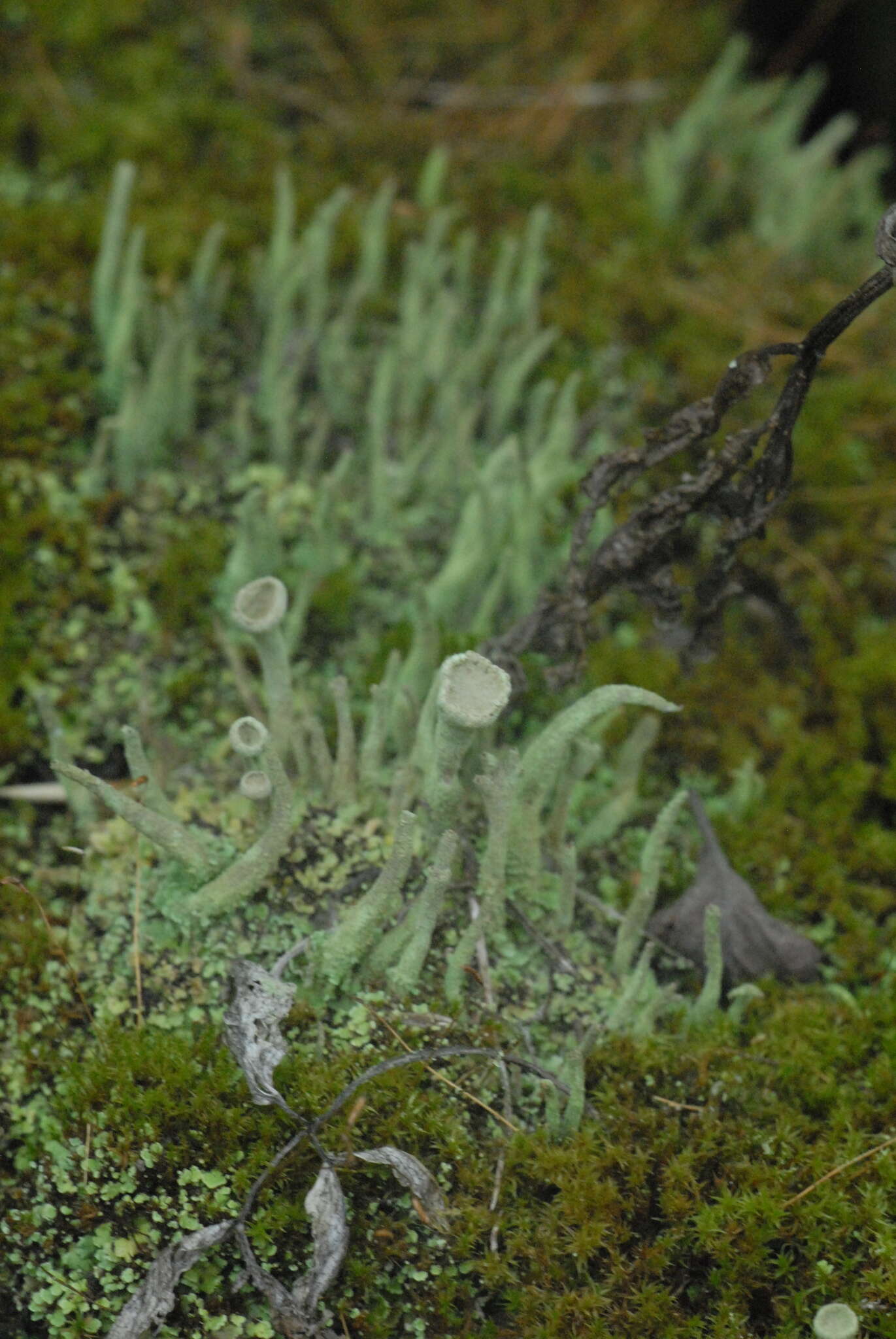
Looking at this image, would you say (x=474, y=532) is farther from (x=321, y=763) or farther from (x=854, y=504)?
(x=854, y=504)

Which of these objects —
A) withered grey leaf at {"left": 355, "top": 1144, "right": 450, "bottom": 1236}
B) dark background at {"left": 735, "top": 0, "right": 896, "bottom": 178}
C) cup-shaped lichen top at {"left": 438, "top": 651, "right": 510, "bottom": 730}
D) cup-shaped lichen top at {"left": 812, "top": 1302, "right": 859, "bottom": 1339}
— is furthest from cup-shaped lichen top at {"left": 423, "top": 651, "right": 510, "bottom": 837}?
dark background at {"left": 735, "top": 0, "right": 896, "bottom": 178}

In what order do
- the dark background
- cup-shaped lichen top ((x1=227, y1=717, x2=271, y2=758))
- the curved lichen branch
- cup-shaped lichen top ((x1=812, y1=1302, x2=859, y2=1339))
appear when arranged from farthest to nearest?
1. the dark background
2. the curved lichen branch
3. cup-shaped lichen top ((x1=227, y1=717, x2=271, y2=758))
4. cup-shaped lichen top ((x1=812, y1=1302, x2=859, y2=1339))

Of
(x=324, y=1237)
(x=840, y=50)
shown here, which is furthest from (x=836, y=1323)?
(x=840, y=50)

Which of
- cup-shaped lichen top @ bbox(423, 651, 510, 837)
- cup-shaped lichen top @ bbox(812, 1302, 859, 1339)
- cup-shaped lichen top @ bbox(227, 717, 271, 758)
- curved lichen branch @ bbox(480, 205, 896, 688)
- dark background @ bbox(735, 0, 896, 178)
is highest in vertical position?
dark background @ bbox(735, 0, 896, 178)

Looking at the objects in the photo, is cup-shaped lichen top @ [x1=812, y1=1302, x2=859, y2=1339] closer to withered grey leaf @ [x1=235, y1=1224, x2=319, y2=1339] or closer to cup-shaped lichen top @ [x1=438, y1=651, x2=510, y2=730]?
withered grey leaf @ [x1=235, y1=1224, x2=319, y2=1339]

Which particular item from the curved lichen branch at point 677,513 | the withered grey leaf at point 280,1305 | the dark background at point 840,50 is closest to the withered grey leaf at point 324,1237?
the withered grey leaf at point 280,1305

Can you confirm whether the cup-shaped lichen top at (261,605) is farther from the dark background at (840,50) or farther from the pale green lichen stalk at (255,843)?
the dark background at (840,50)

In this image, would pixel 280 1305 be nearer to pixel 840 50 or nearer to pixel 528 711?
pixel 528 711
